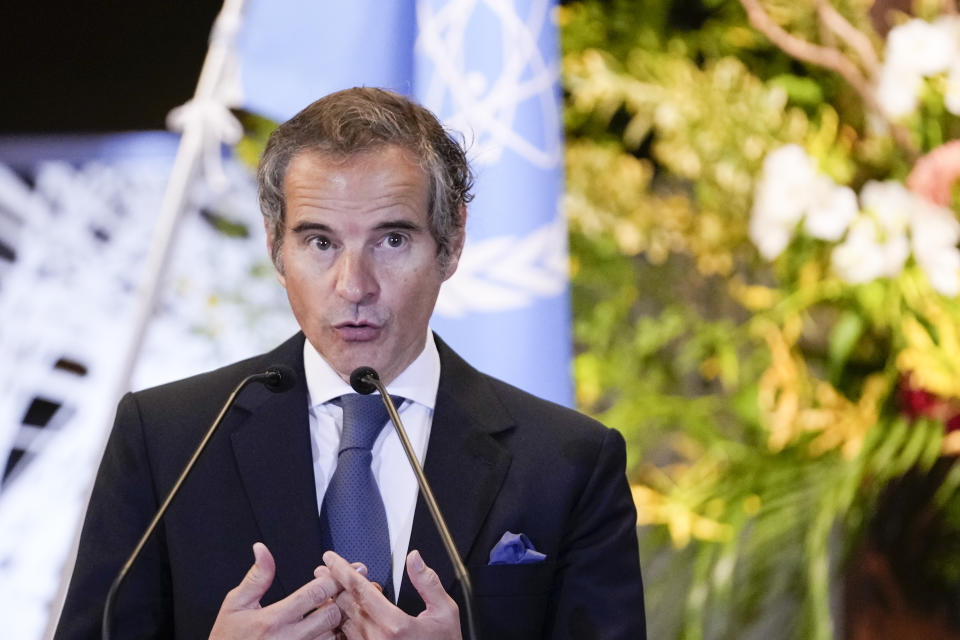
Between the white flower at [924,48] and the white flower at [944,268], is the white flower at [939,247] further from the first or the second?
the white flower at [924,48]

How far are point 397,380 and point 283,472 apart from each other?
9.0 inches

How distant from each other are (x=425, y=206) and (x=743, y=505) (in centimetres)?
151

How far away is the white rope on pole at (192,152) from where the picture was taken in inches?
85.3

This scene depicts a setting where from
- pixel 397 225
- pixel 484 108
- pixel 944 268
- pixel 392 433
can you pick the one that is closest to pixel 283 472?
pixel 392 433

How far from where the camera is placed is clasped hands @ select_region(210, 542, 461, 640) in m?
1.34

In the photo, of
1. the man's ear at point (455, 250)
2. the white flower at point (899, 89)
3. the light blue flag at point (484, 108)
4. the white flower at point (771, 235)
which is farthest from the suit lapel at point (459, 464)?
the white flower at point (899, 89)

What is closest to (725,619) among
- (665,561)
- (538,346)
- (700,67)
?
(665,561)

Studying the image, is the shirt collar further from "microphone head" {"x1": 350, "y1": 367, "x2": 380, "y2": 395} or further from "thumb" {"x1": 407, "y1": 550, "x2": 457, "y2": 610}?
"thumb" {"x1": 407, "y1": 550, "x2": 457, "y2": 610}

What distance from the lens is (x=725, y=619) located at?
3367mm

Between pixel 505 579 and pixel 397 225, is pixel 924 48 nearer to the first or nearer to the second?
pixel 397 225

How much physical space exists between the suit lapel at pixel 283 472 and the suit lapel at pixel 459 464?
0.50ft

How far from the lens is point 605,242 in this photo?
134 inches

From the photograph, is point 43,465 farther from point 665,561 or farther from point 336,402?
point 665,561

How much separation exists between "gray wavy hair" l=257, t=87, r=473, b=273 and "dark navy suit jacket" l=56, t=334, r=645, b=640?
23 cm
